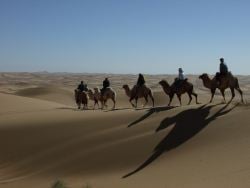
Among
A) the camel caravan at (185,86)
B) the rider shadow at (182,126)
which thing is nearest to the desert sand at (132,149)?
the rider shadow at (182,126)

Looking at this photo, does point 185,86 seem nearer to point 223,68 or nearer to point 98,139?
point 223,68

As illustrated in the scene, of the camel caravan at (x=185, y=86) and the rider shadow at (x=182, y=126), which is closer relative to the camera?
the rider shadow at (x=182, y=126)

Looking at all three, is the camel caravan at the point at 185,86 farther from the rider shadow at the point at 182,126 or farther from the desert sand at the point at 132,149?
the rider shadow at the point at 182,126

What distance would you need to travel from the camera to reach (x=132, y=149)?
16734mm

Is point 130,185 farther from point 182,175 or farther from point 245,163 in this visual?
point 245,163

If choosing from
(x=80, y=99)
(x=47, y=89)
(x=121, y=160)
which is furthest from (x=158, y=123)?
(x=47, y=89)

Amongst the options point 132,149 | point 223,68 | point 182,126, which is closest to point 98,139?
point 132,149

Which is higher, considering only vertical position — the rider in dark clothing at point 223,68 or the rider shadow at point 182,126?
the rider in dark clothing at point 223,68

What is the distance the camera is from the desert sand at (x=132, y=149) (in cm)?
1322

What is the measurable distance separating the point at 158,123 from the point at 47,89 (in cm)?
4114

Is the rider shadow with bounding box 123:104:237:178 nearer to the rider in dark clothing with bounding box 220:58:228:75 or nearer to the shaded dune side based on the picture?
the shaded dune side

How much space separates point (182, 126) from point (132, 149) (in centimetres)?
216

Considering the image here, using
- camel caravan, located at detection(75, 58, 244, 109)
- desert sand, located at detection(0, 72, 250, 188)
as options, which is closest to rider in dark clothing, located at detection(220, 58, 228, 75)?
camel caravan, located at detection(75, 58, 244, 109)

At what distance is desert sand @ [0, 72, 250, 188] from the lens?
520 inches
